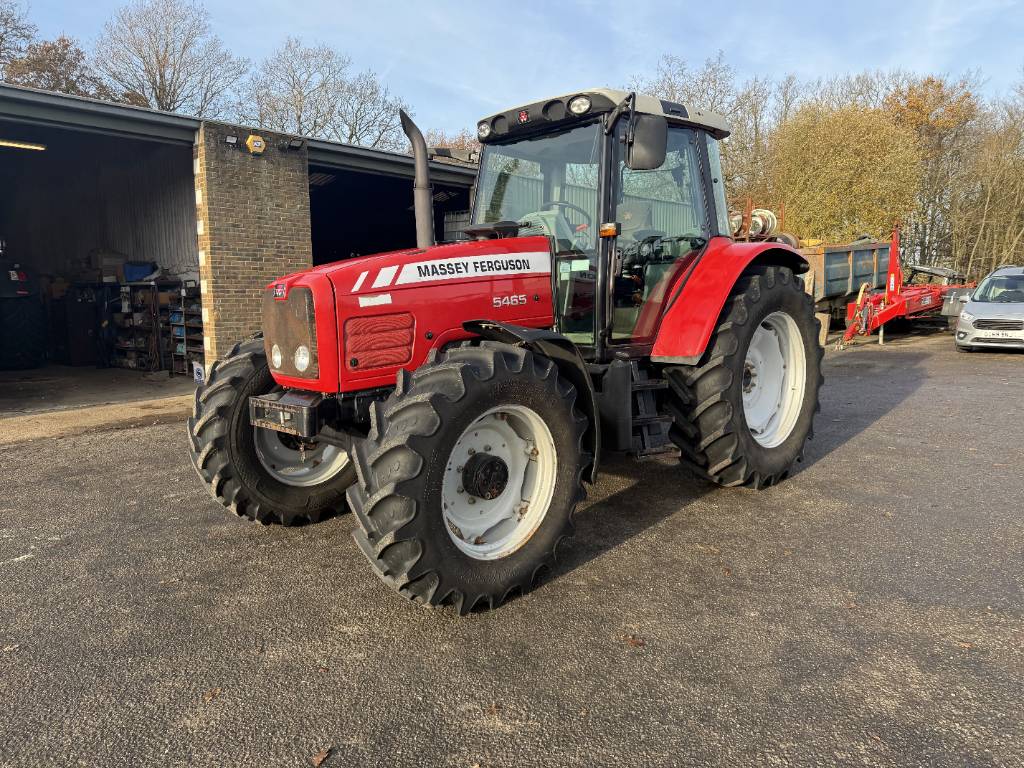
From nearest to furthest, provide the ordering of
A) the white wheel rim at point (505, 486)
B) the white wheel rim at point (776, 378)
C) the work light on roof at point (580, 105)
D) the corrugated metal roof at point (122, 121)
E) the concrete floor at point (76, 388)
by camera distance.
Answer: the white wheel rim at point (505, 486)
the work light on roof at point (580, 105)
the white wheel rim at point (776, 378)
the corrugated metal roof at point (122, 121)
the concrete floor at point (76, 388)

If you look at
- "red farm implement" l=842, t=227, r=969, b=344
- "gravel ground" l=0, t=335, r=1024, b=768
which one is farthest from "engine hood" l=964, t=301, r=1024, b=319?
"gravel ground" l=0, t=335, r=1024, b=768

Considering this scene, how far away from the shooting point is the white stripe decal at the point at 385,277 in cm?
319

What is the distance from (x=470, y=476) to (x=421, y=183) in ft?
5.88

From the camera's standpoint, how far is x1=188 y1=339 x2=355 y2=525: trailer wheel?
355 cm

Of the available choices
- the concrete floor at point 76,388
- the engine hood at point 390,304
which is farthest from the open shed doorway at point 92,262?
the engine hood at point 390,304

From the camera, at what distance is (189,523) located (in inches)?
164

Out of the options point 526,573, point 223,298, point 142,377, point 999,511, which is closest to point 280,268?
point 223,298

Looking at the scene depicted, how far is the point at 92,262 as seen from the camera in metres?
13.1

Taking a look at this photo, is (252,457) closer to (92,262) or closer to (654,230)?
(654,230)

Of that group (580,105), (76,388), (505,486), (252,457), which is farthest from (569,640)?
(76,388)

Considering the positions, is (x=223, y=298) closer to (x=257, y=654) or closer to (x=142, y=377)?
(x=142, y=377)

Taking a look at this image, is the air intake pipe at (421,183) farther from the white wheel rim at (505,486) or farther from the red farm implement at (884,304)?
the red farm implement at (884,304)

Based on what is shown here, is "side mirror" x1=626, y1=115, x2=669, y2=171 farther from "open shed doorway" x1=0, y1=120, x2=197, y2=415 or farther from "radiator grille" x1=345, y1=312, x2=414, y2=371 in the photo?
"open shed doorway" x1=0, y1=120, x2=197, y2=415

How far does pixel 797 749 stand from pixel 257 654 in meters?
1.94
